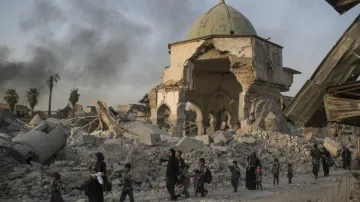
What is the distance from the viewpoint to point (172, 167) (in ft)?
30.2

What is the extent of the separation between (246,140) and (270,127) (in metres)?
3.14

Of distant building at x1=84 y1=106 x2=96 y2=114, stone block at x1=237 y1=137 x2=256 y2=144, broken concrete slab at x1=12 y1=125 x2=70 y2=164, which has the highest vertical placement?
distant building at x1=84 y1=106 x2=96 y2=114

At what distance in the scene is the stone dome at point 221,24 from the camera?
2299 centimetres

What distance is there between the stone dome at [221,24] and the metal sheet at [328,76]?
61.5ft

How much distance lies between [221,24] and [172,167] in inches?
605

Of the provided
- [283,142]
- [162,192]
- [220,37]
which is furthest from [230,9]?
[162,192]

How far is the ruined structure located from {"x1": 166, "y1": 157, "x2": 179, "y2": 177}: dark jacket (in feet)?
34.9

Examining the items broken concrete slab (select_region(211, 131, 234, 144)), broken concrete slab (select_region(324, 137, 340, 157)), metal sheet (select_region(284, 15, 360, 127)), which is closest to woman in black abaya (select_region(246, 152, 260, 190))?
broken concrete slab (select_region(211, 131, 234, 144))

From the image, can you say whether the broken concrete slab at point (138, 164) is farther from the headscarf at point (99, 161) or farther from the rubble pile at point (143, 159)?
the headscarf at point (99, 161)

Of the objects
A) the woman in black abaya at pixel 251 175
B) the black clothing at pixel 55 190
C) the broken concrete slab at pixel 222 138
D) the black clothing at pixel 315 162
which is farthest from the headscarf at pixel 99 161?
the broken concrete slab at pixel 222 138

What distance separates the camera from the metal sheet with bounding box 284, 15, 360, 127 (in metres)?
3.99

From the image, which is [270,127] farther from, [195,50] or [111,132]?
[111,132]

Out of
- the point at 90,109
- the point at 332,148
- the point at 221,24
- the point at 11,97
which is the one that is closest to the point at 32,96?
the point at 11,97

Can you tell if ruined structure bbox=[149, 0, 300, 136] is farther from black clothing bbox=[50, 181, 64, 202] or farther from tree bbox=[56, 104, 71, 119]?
tree bbox=[56, 104, 71, 119]
